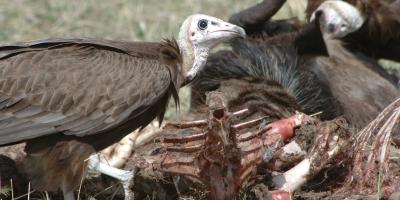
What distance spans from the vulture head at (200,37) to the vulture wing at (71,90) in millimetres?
330

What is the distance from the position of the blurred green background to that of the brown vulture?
3898 mm

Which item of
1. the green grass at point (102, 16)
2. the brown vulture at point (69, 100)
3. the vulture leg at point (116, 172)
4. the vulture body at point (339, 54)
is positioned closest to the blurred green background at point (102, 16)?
the green grass at point (102, 16)

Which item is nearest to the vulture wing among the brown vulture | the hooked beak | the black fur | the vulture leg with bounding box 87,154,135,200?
the brown vulture

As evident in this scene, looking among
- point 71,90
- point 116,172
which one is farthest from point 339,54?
point 71,90

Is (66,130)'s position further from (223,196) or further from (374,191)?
(374,191)

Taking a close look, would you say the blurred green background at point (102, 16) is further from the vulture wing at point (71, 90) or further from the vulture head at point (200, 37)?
the vulture wing at point (71, 90)

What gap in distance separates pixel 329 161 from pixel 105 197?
120cm

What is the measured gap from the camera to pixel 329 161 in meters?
4.90

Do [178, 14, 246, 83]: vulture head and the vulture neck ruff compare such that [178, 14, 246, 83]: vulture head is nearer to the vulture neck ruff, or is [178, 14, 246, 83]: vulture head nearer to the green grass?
the vulture neck ruff

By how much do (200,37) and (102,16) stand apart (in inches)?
178

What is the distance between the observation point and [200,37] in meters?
5.30

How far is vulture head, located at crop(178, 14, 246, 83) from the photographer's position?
5273mm

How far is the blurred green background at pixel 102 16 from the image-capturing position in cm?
911

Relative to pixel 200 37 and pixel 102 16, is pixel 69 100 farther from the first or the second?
pixel 102 16
